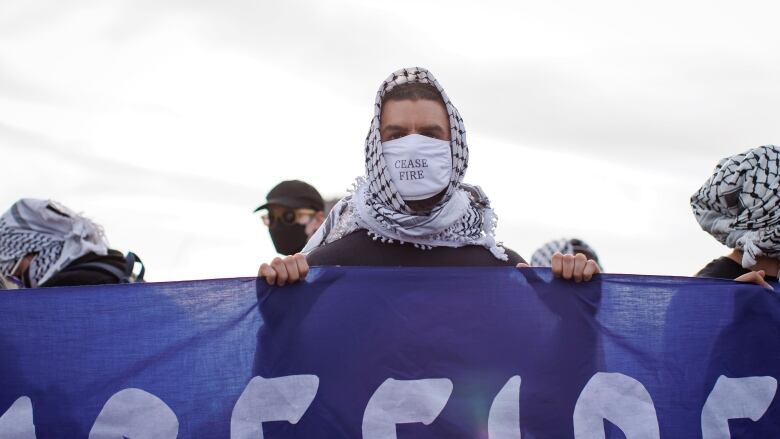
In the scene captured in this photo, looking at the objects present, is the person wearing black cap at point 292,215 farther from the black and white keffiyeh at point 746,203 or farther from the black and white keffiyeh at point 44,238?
the black and white keffiyeh at point 746,203

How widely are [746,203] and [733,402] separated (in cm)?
97

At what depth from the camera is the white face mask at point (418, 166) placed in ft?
12.5

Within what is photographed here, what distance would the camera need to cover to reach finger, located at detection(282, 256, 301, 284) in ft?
12.0

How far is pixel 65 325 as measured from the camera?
3725 mm

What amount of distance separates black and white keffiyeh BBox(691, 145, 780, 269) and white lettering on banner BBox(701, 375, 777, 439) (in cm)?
62

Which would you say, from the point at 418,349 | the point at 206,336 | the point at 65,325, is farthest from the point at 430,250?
the point at 65,325

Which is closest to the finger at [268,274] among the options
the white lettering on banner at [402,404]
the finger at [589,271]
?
the white lettering on banner at [402,404]

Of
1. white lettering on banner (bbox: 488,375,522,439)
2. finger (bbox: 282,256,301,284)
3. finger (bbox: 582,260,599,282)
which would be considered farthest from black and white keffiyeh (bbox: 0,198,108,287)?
finger (bbox: 582,260,599,282)

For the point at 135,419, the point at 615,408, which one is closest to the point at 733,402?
the point at 615,408

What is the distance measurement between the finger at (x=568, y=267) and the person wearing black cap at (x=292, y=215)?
3.45 meters

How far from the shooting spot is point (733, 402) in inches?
152

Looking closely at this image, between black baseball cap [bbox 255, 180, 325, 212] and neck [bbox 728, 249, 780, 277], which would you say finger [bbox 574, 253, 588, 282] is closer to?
neck [bbox 728, 249, 780, 277]

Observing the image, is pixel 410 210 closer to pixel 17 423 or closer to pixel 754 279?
pixel 754 279

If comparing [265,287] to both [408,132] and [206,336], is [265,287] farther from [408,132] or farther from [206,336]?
[408,132]
